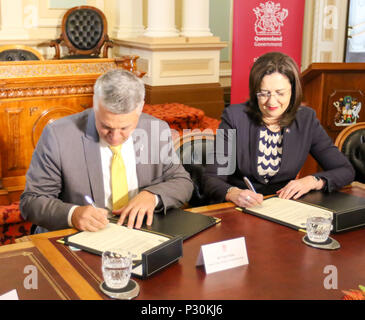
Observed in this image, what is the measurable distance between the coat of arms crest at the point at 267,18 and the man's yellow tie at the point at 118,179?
4.72 meters

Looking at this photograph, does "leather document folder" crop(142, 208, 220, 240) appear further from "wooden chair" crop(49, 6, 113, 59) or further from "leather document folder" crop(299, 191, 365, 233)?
"wooden chair" crop(49, 6, 113, 59)

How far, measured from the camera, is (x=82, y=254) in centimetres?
153

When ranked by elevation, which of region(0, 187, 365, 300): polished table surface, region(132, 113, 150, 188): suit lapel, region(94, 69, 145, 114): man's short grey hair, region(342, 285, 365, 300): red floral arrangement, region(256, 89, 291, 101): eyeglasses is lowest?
region(0, 187, 365, 300): polished table surface

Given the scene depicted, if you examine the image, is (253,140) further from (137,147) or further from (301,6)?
(301,6)

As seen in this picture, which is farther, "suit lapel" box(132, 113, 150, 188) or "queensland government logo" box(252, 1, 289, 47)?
"queensland government logo" box(252, 1, 289, 47)

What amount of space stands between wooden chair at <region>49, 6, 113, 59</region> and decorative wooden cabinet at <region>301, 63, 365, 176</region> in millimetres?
3601

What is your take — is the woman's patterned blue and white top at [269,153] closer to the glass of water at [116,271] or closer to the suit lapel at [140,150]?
the suit lapel at [140,150]

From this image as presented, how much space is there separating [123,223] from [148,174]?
41cm

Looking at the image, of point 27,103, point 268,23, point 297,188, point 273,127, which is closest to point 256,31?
point 268,23

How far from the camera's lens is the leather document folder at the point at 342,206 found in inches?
68.6

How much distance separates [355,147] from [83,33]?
195 inches

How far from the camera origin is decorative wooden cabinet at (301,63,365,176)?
3943mm
